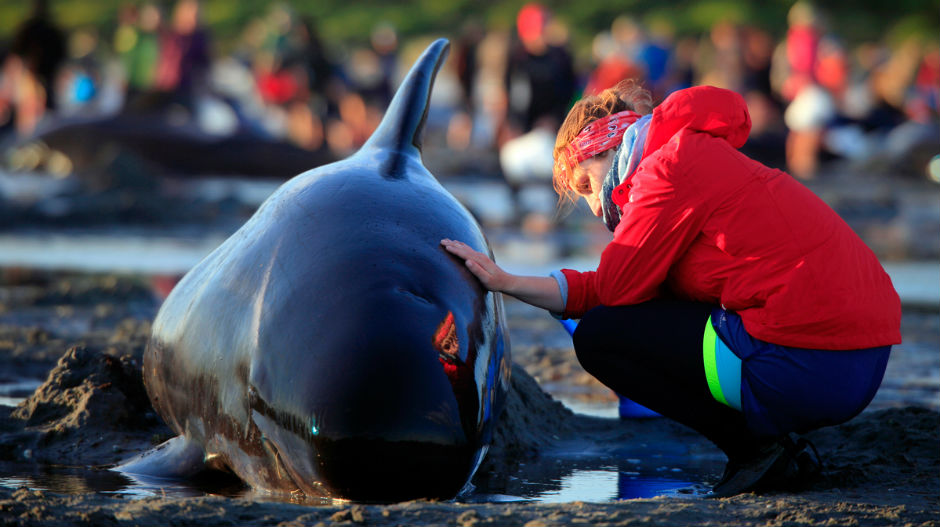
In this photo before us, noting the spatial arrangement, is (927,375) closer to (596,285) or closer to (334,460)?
(596,285)

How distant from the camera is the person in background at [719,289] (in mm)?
4348

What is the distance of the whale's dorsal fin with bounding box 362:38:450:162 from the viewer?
18.3 ft

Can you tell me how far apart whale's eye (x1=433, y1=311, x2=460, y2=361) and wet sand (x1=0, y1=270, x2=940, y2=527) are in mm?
458

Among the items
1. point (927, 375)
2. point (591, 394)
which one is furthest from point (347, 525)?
point (927, 375)

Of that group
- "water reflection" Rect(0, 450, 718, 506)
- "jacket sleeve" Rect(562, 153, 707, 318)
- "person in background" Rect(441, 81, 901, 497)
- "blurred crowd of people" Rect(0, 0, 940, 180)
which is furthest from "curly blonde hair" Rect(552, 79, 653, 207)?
"blurred crowd of people" Rect(0, 0, 940, 180)

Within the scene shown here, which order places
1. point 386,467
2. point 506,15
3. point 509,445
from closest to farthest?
point 386,467 < point 509,445 < point 506,15

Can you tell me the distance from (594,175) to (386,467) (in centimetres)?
142

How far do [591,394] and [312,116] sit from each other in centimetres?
1822

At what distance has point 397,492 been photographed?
158 inches

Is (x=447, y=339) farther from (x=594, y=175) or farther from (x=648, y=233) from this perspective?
(x=594, y=175)

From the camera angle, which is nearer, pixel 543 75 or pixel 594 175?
pixel 594 175

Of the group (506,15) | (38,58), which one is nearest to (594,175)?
(38,58)

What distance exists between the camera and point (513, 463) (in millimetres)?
5258

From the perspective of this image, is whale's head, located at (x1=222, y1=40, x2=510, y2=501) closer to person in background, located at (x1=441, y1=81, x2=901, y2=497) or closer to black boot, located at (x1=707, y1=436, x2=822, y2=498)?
person in background, located at (x1=441, y1=81, x2=901, y2=497)
